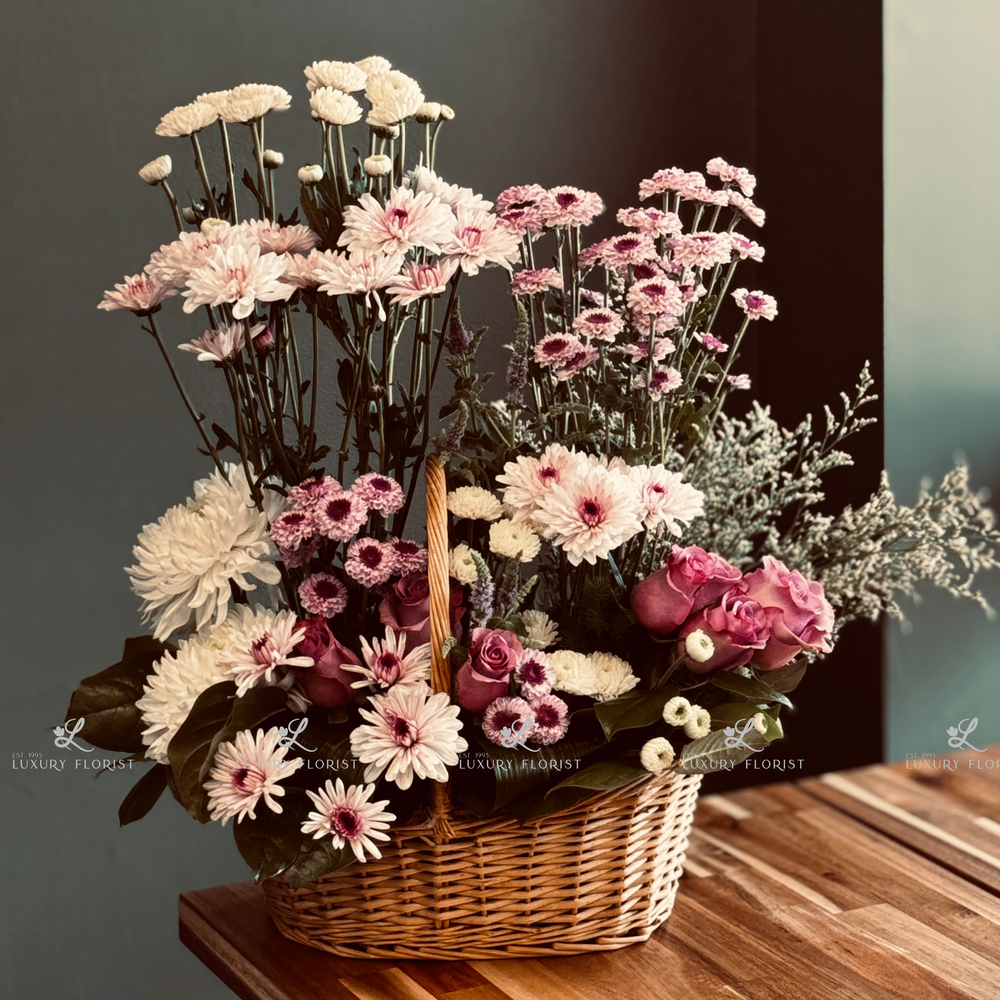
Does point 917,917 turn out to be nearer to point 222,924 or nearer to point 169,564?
point 222,924

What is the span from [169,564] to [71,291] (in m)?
0.59

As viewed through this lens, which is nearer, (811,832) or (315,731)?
(315,731)

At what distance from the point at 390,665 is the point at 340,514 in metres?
0.12

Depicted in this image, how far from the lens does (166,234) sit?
4.64 feet

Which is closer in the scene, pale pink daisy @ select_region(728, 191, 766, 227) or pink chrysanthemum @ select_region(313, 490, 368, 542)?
pink chrysanthemum @ select_region(313, 490, 368, 542)

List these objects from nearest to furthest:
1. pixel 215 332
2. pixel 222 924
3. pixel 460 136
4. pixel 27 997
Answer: pixel 215 332 → pixel 222 924 → pixel 27 997 → pixel 460 136

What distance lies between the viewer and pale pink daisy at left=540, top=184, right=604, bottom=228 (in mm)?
936

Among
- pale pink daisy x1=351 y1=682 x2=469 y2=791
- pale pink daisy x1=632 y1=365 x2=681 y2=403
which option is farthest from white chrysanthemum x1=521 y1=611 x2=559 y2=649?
pale pink daisy x1=632 y1=365 x2=681 y2=403

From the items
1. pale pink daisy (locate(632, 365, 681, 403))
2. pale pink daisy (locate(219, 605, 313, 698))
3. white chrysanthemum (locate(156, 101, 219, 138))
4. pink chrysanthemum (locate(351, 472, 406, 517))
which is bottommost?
pale pink daisy (locate(219, 605, 313, 698))

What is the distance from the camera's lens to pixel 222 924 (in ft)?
3.41

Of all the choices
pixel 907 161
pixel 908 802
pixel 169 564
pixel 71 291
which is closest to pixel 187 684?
pixel 169 564

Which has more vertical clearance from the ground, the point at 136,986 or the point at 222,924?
the point at 222,924

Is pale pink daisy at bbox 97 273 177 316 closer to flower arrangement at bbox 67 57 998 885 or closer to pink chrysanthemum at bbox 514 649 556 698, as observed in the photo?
flower arrangement at bbox 67 57 998 885

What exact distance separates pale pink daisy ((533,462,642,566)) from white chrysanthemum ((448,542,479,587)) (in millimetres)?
61
